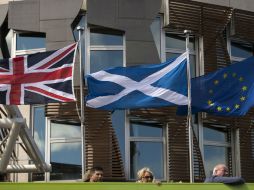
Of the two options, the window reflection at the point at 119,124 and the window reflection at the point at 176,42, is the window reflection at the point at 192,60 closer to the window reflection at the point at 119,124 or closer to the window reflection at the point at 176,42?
the window reflection at the point at 176,42

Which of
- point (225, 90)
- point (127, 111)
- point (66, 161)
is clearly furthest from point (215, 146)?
point (66, 161)

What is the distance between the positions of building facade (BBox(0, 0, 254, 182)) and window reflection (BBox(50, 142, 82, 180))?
2 centimetres

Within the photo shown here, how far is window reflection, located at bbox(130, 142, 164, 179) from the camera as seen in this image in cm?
1481

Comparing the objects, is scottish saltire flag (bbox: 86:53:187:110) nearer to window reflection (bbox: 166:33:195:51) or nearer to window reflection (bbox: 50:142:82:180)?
window reflection (bbox: 50:142:82:180)

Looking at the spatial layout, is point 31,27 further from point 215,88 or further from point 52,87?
point 215,88

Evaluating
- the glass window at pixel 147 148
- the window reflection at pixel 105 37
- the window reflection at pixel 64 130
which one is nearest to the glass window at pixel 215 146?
the glass window at pixel 147 148

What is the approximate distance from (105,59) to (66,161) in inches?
105

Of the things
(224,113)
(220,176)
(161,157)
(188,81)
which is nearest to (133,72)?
(188,81)

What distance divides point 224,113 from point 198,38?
3.67m

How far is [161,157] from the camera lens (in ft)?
49.1

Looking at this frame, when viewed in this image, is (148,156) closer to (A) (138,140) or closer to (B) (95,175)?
(A) (138,140)

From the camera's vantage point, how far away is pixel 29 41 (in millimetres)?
15812

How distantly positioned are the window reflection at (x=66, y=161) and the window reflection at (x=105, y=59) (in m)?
1.96

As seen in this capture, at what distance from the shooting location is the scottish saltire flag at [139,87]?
1241 cm
